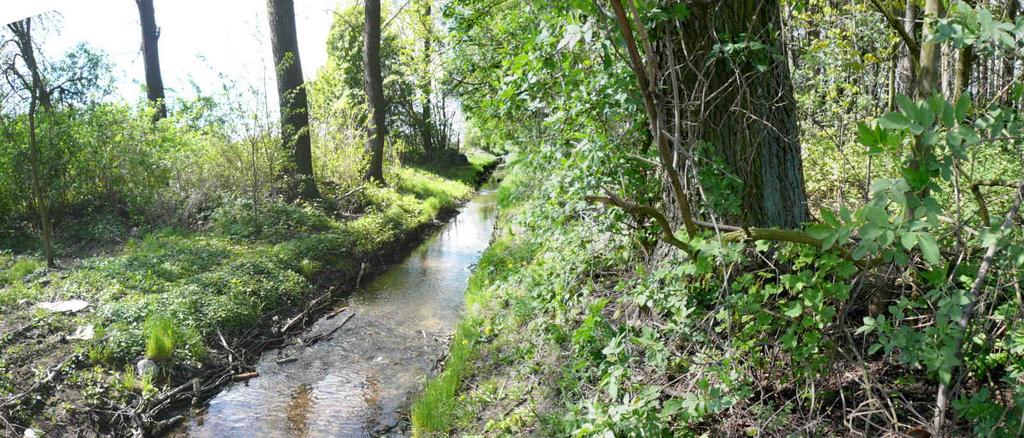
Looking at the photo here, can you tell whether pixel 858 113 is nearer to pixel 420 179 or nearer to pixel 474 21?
pixel 474 21

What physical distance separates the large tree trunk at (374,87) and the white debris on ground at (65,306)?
23.9 ft

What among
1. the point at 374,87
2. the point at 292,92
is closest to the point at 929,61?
the point at 292,92

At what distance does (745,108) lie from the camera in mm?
3188

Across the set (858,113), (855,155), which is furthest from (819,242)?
(858,113)

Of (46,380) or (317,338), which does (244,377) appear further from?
(46,380)

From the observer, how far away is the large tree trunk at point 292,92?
10.7 m

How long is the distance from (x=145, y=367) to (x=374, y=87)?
926 centimetres

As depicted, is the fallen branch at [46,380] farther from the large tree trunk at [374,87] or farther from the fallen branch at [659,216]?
the large tree trunk at [374,87]

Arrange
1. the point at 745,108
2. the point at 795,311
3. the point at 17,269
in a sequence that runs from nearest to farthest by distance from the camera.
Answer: the point at 795,311 < the point at 745,108 < the point at 17,269

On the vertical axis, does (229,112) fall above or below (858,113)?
above

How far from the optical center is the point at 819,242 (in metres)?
2.32

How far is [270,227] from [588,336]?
24.9 feet

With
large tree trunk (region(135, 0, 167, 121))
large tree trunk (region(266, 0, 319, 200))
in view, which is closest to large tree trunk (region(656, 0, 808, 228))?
large tree trunk (region(266, 0, 319, 200))

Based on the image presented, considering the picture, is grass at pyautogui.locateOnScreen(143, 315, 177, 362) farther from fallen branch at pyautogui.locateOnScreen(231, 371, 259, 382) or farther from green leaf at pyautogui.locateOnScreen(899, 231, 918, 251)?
green leaf at pyautogui.locateOnScreen(899, 231, 918, 251)
